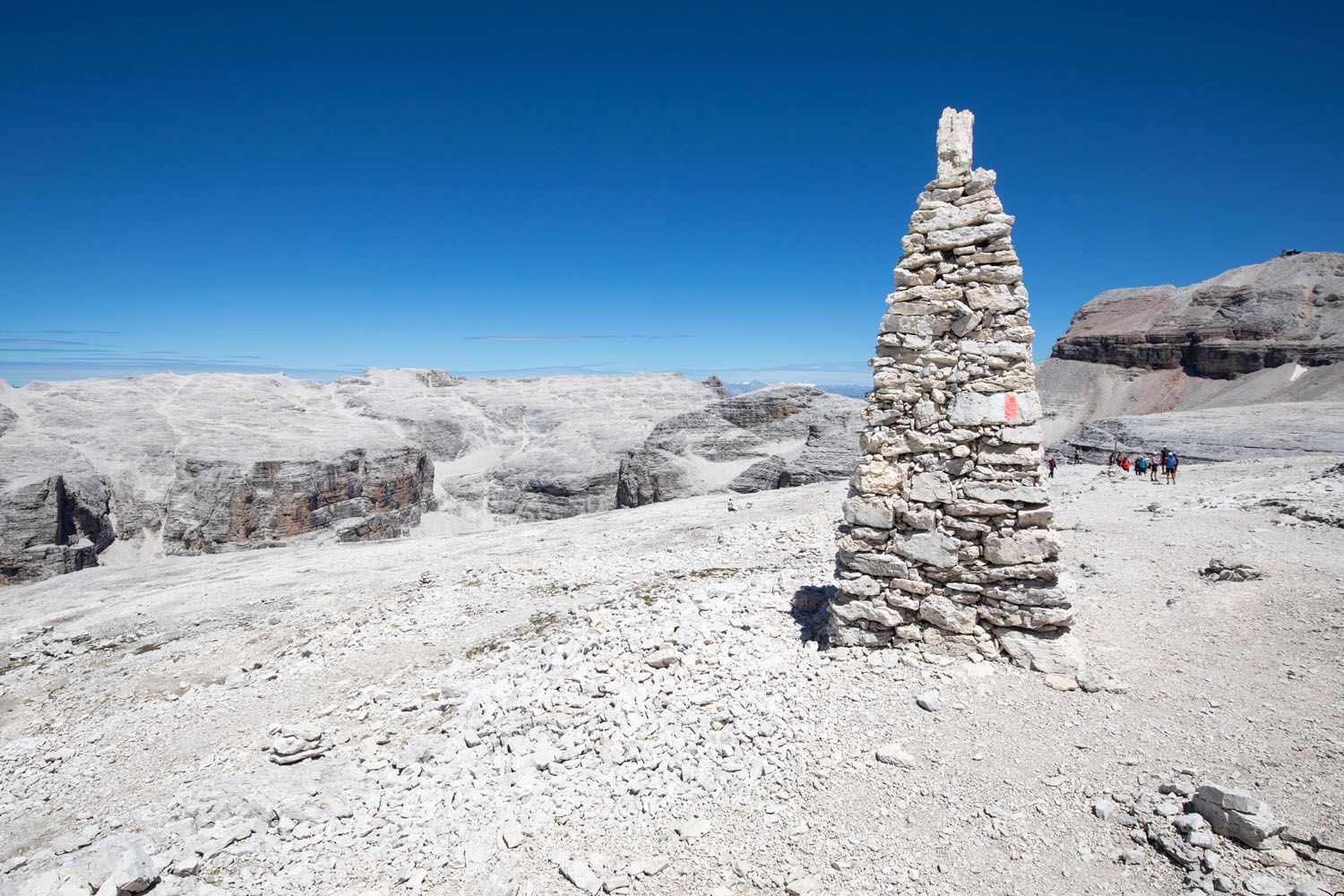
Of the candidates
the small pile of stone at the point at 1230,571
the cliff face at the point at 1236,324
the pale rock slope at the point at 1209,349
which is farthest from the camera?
the cliff face at the point at 1236,324

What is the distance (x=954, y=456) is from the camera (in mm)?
7906

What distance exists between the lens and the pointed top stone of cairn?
320 inches

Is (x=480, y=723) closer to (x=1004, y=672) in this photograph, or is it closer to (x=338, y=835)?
(x=338, y=835)

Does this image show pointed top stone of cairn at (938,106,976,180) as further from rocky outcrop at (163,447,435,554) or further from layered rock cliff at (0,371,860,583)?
rocky outcrop at (163,447,435,554)

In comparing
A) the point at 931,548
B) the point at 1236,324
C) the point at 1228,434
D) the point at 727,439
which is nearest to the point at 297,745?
the point at 931,548

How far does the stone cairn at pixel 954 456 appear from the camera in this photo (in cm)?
772

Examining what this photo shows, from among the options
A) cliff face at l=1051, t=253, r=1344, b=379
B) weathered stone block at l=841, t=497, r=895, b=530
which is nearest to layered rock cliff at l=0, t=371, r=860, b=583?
weathered stone block at l=841, t=497, r=895, b=530

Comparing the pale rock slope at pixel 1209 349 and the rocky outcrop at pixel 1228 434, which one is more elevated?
the pale rock slope at pixel 1209 349

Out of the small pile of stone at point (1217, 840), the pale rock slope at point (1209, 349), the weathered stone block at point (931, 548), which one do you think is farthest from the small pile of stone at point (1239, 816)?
the pale rock slope at point (1209, 349)

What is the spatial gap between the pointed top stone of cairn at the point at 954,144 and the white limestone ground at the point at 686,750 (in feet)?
19.4

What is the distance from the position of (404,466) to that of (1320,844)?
70.3 meters

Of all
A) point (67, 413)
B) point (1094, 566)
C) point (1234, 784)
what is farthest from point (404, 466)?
point (1234, 784)

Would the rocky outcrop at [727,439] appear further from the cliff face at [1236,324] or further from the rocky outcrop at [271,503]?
the cliff face at [1236,324]

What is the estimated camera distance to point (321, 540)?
58531 millimetres
